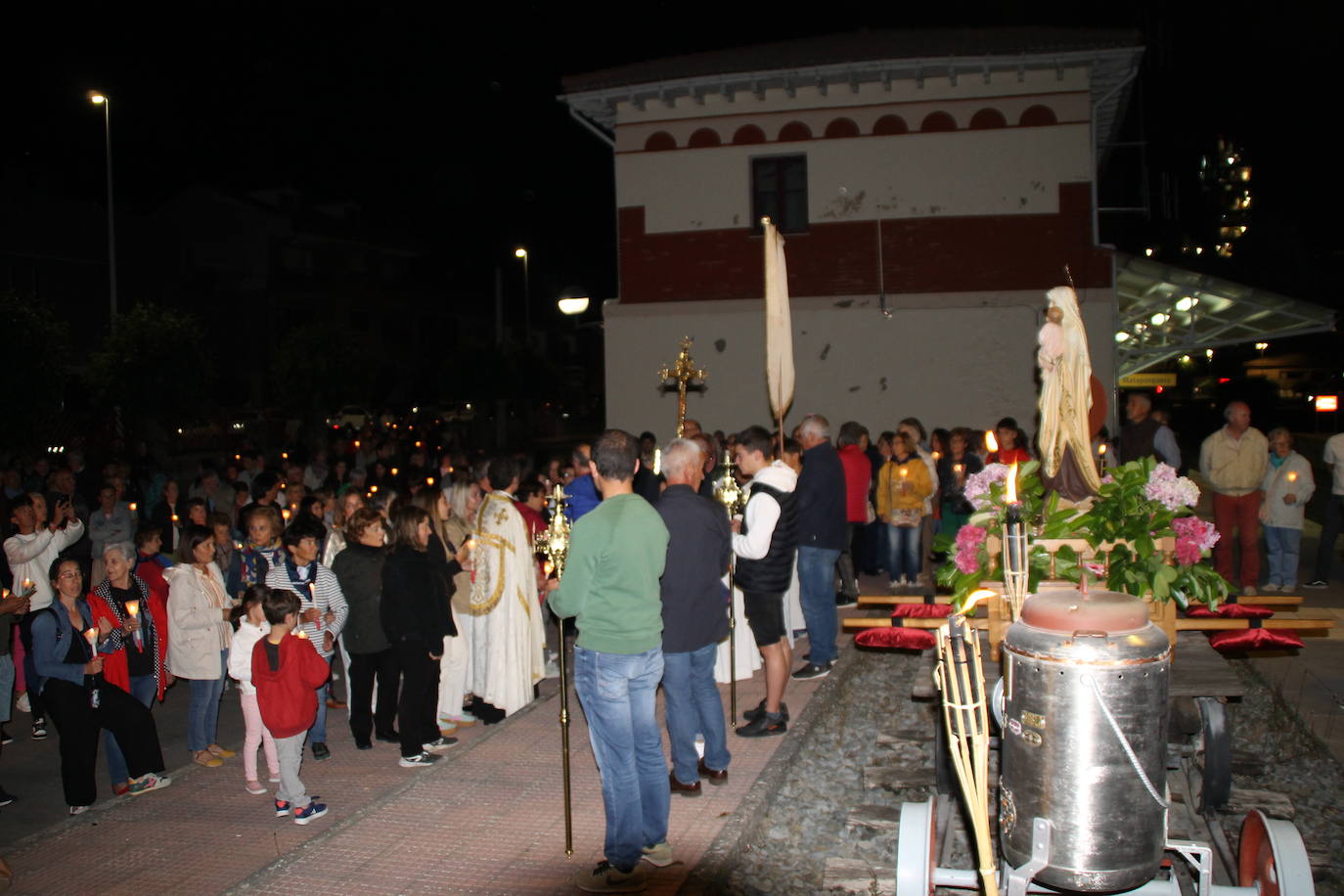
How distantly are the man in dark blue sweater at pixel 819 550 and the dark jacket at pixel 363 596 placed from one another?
354cm

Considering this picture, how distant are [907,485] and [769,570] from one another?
201 inches

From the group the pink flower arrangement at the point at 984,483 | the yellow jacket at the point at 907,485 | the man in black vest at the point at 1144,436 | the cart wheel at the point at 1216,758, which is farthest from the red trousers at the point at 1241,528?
the pink flower arrangement at the point at 984,483

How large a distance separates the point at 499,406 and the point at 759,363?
2817 centimetres

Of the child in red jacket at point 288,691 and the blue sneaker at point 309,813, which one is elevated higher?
the child in red jacket at point 288,691

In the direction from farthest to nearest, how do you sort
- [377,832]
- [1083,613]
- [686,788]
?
[686,788] → [377,832] → [1083,613]

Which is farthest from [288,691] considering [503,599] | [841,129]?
[841,129]

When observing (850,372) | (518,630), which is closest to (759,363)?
(850,372)

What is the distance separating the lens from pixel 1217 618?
666 cm

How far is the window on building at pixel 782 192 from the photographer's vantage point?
761 inches

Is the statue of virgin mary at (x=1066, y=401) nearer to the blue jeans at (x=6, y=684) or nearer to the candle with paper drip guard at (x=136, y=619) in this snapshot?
the candle with paper drip guard at (x=136, y=619)

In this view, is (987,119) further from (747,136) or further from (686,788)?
(686,788)

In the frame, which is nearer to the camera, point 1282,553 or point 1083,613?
point 1083,613

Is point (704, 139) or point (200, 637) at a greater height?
point (704, 139)

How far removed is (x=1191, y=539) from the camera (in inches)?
245
